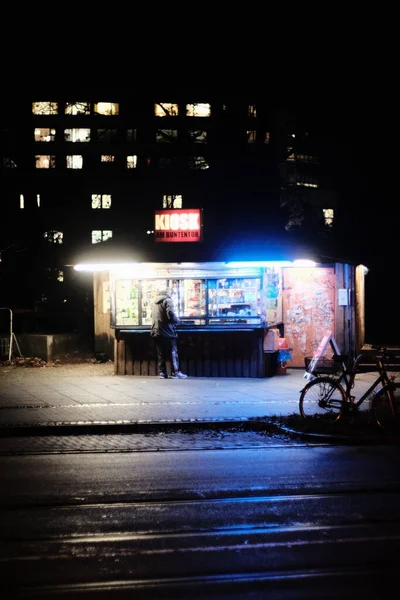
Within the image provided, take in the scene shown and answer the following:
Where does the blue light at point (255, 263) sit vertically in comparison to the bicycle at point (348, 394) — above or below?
above

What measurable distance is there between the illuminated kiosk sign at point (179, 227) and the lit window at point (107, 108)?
59.0 metres

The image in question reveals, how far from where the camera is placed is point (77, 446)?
30.3ft

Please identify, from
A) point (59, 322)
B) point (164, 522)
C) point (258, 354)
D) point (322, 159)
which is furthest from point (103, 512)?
point (322, 159)

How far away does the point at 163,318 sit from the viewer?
50.1 ft

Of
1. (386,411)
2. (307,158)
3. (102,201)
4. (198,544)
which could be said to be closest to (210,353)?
(386,411)

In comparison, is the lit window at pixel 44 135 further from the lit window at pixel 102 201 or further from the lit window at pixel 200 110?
the lit window at pixel 200 110

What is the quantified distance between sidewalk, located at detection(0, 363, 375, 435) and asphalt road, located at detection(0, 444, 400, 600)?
183 centimetres

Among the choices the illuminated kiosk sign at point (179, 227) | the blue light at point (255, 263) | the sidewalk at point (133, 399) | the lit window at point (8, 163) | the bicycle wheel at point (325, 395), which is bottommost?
the sidewalk at point (133, 399)

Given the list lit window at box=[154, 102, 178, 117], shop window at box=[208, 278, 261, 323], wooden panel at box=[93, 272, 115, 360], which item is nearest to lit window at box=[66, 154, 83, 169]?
lit window at box=[154, 102, 178, 117]

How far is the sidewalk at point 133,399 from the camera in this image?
1051 cm

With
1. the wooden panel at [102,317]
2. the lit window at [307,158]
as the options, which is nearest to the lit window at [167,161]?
the lit window at [307,158]

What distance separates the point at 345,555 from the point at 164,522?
1647mm

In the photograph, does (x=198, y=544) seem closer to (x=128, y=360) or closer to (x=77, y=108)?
(x=128, y=360)

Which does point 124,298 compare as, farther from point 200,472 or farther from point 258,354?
point 200,472
